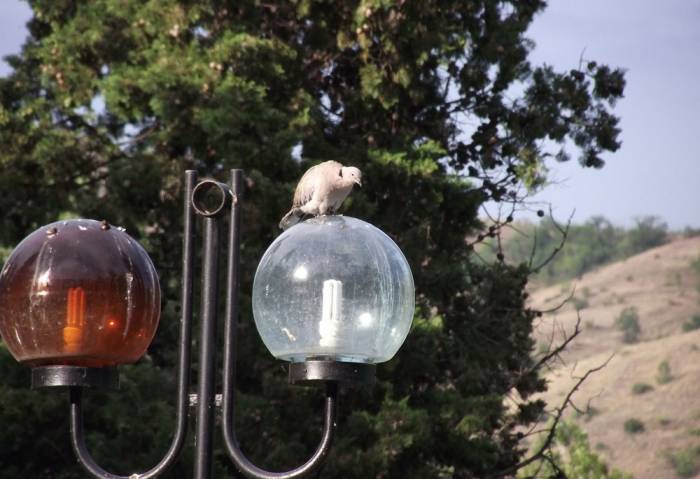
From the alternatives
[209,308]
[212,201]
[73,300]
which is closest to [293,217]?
[212,201]

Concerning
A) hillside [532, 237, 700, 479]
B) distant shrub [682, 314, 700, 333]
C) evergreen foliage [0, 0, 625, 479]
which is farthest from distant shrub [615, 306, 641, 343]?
evergreen foliage [0, 0, 625, 479]

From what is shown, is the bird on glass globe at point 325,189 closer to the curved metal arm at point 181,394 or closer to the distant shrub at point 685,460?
the curved metal arm at point 181,394

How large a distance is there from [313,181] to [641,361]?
4824 centimetres

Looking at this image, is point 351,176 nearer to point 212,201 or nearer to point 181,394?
point 212,201

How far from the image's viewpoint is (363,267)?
3.47 m

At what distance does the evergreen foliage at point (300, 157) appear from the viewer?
11320 millimetres

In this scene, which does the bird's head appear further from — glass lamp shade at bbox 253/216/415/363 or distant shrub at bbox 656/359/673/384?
distant shrub at bbox 656/359/673/384

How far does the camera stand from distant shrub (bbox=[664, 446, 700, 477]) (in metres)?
40.7

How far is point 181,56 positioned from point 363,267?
9.09 meters

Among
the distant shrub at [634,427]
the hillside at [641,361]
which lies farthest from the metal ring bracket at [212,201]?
the distant shrub at [634,427]

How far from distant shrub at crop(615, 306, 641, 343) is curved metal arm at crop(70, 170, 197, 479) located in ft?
186

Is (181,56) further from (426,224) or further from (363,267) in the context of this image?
(363,267)

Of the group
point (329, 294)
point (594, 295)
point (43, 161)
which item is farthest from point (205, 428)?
point (594, 295)

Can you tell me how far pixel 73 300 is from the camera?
3.51 meters
